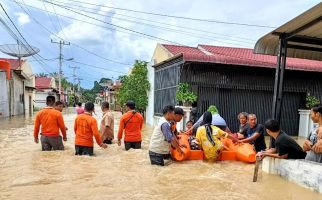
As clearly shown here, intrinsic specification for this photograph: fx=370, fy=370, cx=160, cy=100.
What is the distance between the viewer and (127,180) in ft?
21.5

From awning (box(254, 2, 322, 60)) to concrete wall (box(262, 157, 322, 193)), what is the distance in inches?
103

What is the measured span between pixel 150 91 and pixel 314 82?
961 cm

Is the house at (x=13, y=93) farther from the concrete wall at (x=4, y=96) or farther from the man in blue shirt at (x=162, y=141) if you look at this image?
the man in blue shirt at (x=162, y=141)

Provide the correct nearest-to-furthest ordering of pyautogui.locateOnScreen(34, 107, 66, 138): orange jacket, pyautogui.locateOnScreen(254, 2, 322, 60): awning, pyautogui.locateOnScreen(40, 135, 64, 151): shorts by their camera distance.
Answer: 1. pyautogui.locateOnScreen(254, 2, 322, 60): awning
2. pyautogui.locateOnScreen(34, 107, 66, 138): orange jacket
3. pyautogui.locateOnScreen(40, 135, 64, 151): shorts

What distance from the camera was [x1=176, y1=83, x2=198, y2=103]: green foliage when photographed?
582 inches

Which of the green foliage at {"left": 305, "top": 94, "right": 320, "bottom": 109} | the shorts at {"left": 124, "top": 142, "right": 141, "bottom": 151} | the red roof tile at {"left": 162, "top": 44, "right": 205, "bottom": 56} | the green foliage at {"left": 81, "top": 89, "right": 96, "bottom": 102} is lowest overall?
the green foliage at {"left": 81, "top": 89, "right": 96, "bottom": 102}

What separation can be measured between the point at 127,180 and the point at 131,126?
296 cm

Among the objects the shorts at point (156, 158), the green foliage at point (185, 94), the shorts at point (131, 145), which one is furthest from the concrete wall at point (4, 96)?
the shorts at point (156, 158)

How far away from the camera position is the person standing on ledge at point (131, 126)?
928 cm

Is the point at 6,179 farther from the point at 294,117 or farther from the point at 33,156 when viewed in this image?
the point at 294,117

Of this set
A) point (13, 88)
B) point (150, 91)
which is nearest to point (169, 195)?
point (150, 91)

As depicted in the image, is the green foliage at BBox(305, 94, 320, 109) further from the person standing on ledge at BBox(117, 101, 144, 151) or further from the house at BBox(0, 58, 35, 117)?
the house at BBox(0, 58, 35, 117)

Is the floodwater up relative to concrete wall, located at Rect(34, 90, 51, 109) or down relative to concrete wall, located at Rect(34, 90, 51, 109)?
up

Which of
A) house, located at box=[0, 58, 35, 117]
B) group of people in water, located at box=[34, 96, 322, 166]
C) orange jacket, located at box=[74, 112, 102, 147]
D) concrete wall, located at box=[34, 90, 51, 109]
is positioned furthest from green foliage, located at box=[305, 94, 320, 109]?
concrete wall, located at box=[34, 90, 51, 109]
